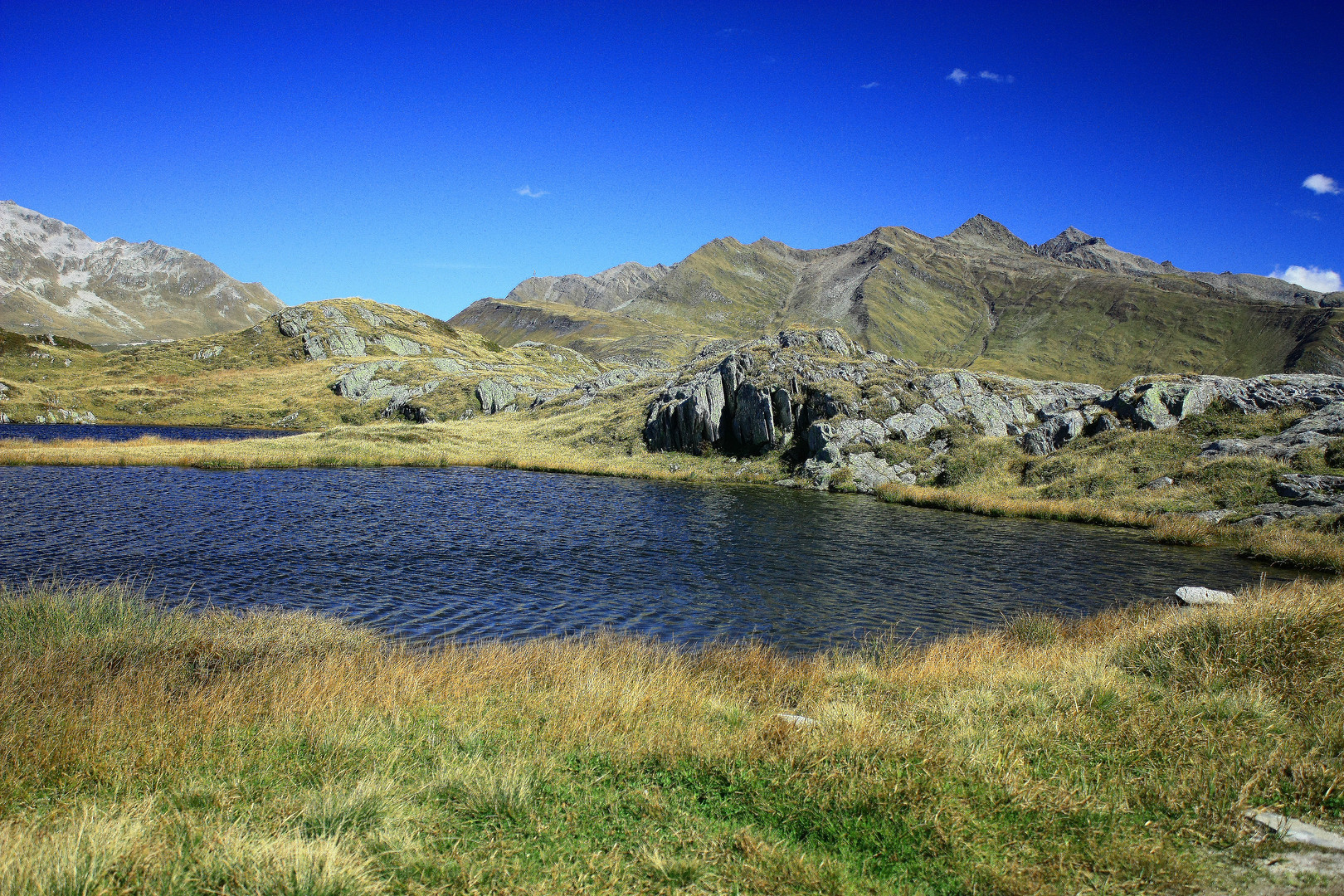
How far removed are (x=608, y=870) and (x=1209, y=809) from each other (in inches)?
237

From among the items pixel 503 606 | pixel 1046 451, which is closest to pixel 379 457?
pixel 503 606

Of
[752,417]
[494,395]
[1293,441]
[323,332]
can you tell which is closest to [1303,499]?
[1293,441]

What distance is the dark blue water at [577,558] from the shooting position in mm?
19125

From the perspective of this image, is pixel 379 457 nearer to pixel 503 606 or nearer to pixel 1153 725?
pixel 503 606

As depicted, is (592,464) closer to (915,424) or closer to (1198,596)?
(915,424)

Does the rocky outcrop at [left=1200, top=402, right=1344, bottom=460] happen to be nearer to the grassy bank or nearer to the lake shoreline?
the lake shoreline

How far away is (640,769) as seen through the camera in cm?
738

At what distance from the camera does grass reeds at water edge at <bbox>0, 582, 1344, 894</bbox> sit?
5406mm

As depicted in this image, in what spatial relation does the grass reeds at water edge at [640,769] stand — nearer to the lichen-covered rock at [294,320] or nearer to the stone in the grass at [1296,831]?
the stone in the grass at [1296,831]

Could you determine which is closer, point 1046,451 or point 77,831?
point 77,831

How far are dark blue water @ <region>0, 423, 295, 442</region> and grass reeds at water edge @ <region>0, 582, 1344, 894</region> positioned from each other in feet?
263

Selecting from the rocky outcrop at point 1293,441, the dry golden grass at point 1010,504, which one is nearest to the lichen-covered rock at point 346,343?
the dry golden grass at point 1010,504

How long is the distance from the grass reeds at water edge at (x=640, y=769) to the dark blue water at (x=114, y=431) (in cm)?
8001

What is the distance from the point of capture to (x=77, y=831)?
530 centimetres
